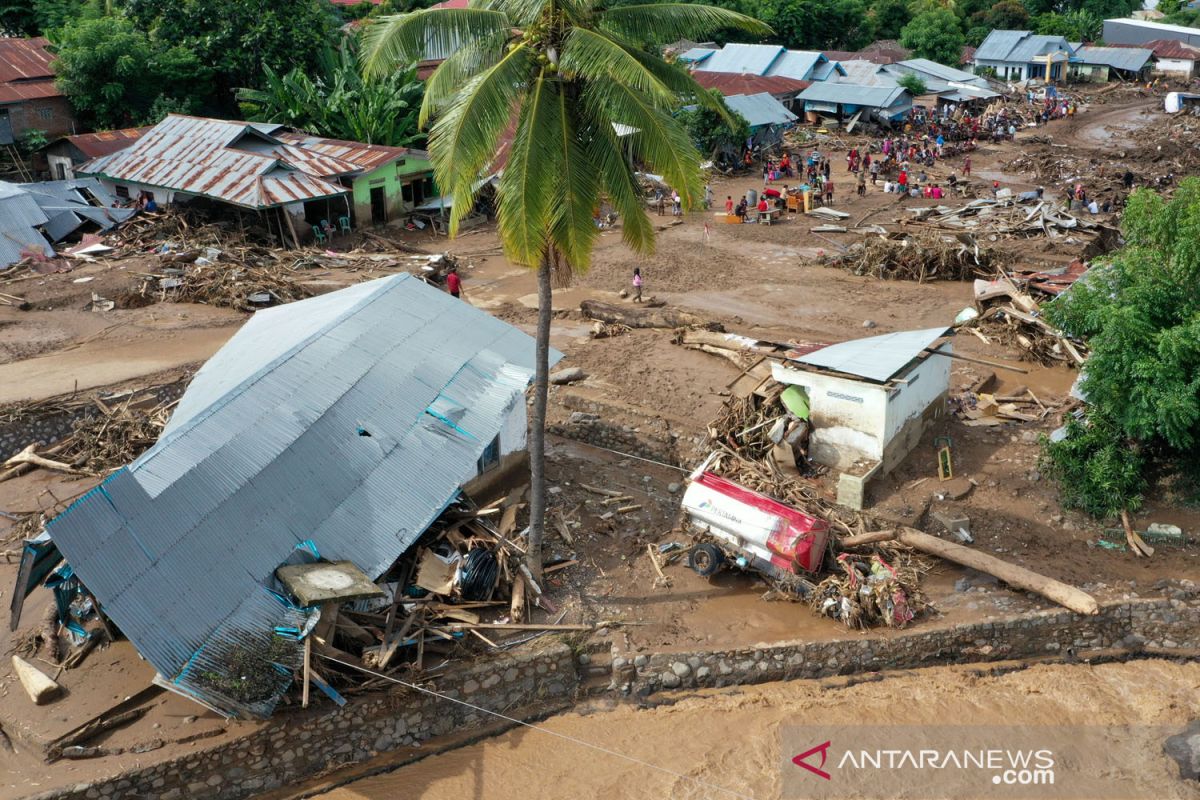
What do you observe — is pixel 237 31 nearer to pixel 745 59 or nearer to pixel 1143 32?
pixel 745 59

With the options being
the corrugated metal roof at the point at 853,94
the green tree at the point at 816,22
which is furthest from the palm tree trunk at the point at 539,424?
the green tree at the point at 816,22

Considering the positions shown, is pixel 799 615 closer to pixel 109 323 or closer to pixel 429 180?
pixel 109 323

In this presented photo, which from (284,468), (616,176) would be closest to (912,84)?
(616,176)

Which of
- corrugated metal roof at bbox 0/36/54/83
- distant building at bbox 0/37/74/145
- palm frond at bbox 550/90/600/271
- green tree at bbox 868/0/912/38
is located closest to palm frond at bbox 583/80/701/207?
palm frond at bbox 550/90/600/271

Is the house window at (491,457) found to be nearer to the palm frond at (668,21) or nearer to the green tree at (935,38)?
the palm frond at (668,21)

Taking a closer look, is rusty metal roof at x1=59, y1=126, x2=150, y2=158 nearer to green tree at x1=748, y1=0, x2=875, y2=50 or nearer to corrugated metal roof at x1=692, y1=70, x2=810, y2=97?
corrugated metal roof at x1=692, y1=70, x2=810, y2=97

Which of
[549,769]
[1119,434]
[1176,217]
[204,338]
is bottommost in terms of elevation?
[549,769]

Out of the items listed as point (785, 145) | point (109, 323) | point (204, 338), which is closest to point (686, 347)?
point (204, 338)
